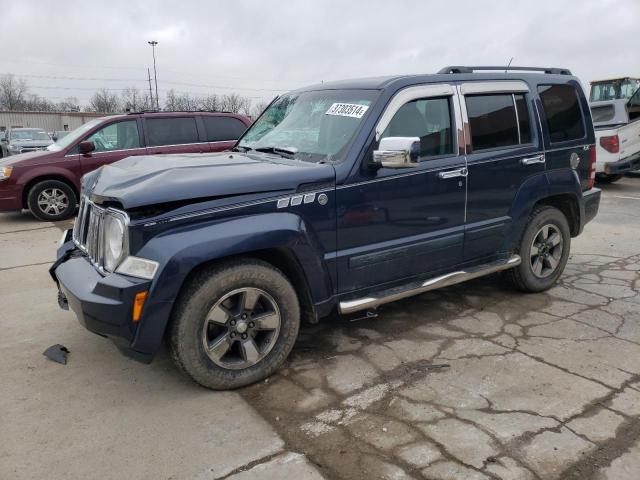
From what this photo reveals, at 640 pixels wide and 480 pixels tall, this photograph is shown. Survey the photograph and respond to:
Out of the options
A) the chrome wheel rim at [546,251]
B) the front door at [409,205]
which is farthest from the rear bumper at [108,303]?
the chrome wheel rim at [546,251]

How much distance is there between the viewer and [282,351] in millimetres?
3365

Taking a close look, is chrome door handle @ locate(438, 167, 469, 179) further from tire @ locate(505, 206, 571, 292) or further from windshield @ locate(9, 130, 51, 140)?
windshield @ locate(9, 130, 51, 140)

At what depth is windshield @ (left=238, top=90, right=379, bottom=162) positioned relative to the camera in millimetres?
3646

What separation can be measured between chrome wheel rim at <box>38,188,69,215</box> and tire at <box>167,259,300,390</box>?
6944mm

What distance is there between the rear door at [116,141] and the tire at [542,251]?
6.64m

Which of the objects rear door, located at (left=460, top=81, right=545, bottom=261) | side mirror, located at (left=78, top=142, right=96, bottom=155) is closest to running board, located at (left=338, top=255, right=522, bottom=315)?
rear door, located at (left=460, top=81, right=545, bottom=261)

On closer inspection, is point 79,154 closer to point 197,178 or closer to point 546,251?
point 197,178

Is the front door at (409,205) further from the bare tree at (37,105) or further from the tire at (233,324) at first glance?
the bare tree at (37,105)

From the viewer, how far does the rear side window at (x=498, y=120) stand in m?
4.15

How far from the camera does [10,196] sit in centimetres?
859

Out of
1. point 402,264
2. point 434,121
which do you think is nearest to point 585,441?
point 402,264

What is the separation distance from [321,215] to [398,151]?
626 millimetres

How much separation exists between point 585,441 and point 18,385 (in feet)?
11.1

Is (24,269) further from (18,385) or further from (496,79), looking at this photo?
(496,79)
